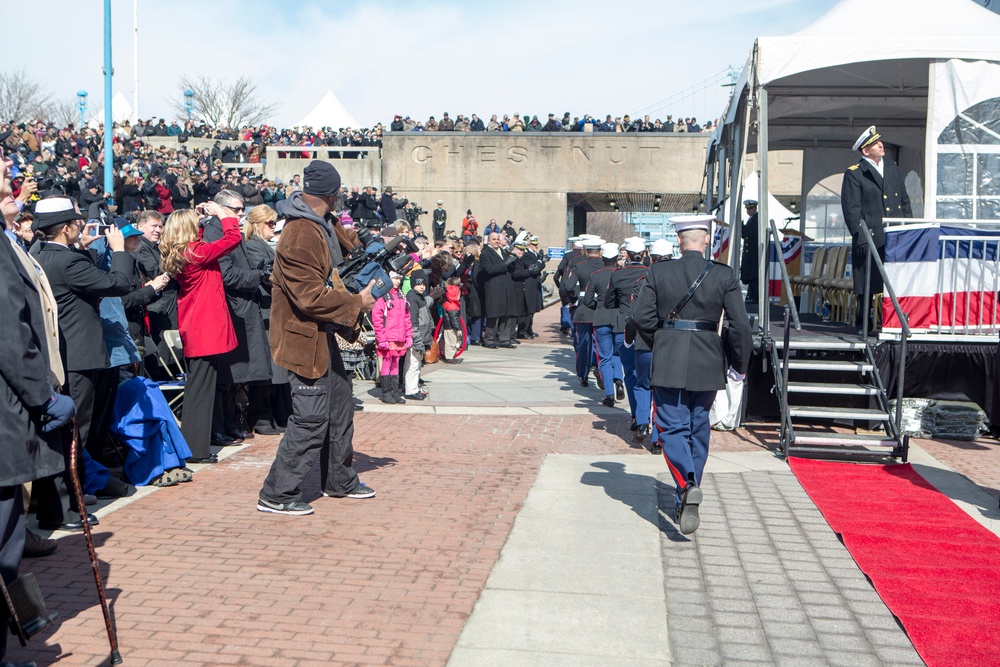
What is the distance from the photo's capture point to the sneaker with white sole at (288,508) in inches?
230

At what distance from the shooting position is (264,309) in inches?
343

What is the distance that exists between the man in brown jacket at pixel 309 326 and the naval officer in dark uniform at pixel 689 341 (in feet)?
5.95

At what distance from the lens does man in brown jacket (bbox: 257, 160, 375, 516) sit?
565cm

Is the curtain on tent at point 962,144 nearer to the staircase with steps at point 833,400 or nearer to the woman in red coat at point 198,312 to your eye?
the staircase with steps at point 833,400

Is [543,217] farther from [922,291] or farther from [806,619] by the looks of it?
[806,619]

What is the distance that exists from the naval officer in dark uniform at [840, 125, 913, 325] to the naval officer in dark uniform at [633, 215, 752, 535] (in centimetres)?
412

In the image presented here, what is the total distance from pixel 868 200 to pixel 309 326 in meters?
6.40

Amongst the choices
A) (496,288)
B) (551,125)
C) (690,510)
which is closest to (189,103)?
(551,125)

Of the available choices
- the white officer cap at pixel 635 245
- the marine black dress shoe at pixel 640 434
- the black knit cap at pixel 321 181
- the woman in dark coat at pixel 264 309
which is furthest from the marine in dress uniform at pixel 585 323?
the black knit cap at pixel 321 181

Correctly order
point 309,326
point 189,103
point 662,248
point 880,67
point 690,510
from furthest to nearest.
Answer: point 189,103, point 880,67, point 662,248, point 309,326, point 690,510

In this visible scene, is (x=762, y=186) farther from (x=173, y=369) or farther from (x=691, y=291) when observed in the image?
(x=173, y=369)

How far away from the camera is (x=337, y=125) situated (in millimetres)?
46969

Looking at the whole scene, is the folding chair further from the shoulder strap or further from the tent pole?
the tent pole

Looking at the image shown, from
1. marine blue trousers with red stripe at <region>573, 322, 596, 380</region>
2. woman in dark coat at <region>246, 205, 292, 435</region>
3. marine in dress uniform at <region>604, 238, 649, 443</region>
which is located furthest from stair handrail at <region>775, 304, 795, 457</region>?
woman in dark coat at <region>246, 205, 292, 435</region>
